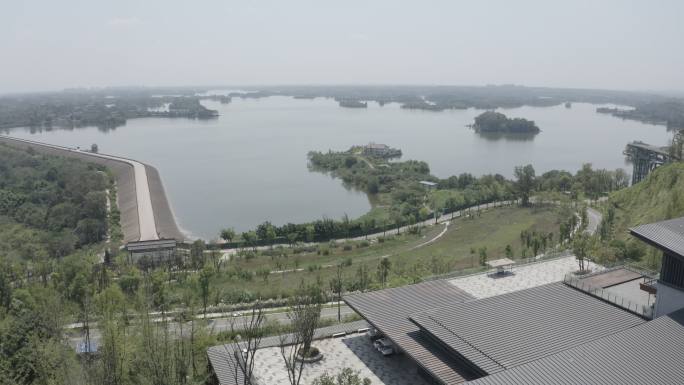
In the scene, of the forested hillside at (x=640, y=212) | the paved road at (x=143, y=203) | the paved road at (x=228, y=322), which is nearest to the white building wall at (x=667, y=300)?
the forested hillside at (x=640, y=212)

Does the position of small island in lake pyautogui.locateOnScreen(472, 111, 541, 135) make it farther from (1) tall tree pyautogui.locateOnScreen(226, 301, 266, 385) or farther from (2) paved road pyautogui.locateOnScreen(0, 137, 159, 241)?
(1) tall tree pyautogui.locateOnScreen(226, 301, 266, 385)

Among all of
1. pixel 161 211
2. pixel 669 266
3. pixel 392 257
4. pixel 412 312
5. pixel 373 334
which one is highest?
pixel 669 266

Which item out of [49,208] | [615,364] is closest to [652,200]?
[615,364]

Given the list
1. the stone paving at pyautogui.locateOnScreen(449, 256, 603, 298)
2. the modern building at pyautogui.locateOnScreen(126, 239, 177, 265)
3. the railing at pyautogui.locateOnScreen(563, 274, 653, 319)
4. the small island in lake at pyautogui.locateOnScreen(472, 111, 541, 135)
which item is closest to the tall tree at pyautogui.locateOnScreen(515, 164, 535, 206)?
the stone paving at pyautogui.locateOnScreen(449, 256, 603, 298)

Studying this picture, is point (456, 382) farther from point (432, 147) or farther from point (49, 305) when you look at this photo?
point (432, 147)

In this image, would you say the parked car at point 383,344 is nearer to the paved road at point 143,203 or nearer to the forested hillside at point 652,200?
the forested hillside at point 652,200

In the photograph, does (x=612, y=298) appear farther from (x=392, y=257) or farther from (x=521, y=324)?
(x=392, y=257)
